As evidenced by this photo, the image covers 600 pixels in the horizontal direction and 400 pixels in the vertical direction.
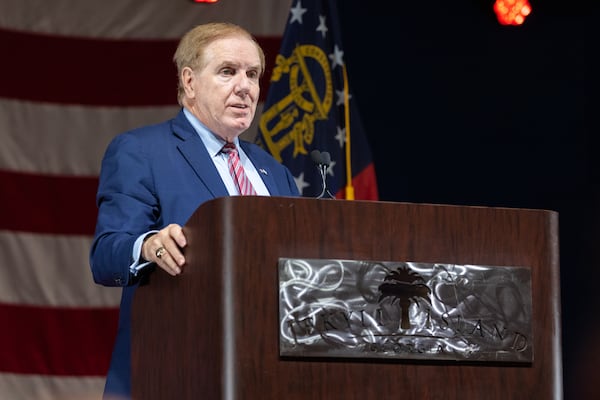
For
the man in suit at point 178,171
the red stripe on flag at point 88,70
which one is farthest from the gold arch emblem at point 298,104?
the man in suit at point 178,171

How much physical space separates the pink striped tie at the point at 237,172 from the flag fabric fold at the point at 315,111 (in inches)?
84.8

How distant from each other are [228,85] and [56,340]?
89.1 inches

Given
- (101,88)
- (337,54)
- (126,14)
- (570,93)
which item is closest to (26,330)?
(101,88)

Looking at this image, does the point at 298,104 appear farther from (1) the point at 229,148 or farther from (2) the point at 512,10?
(1) the point at 229,148

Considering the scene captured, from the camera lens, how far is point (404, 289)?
2.08 metres

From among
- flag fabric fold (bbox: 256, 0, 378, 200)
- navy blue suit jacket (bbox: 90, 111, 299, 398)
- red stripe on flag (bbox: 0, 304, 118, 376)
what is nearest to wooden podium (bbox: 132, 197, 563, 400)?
navy blue suit jacket (bbox: 90, 111, 299, 398)

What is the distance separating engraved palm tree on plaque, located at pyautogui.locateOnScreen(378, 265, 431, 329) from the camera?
2.07 metres

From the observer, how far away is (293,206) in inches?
80.6

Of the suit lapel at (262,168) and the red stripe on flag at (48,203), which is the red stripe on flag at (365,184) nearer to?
the red stripe on flag at (48,203)

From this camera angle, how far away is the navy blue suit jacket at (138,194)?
2.40m

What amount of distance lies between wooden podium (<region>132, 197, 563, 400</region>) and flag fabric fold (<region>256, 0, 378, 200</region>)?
2632 millimetres

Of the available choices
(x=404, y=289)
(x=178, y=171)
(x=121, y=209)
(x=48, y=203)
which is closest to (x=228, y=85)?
(x=178, y=171)

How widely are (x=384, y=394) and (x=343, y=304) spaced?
0.16 metres

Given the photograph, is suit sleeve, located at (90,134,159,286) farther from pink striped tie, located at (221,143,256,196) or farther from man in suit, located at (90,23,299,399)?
pink striped tie, located at (221,143,256,196)
